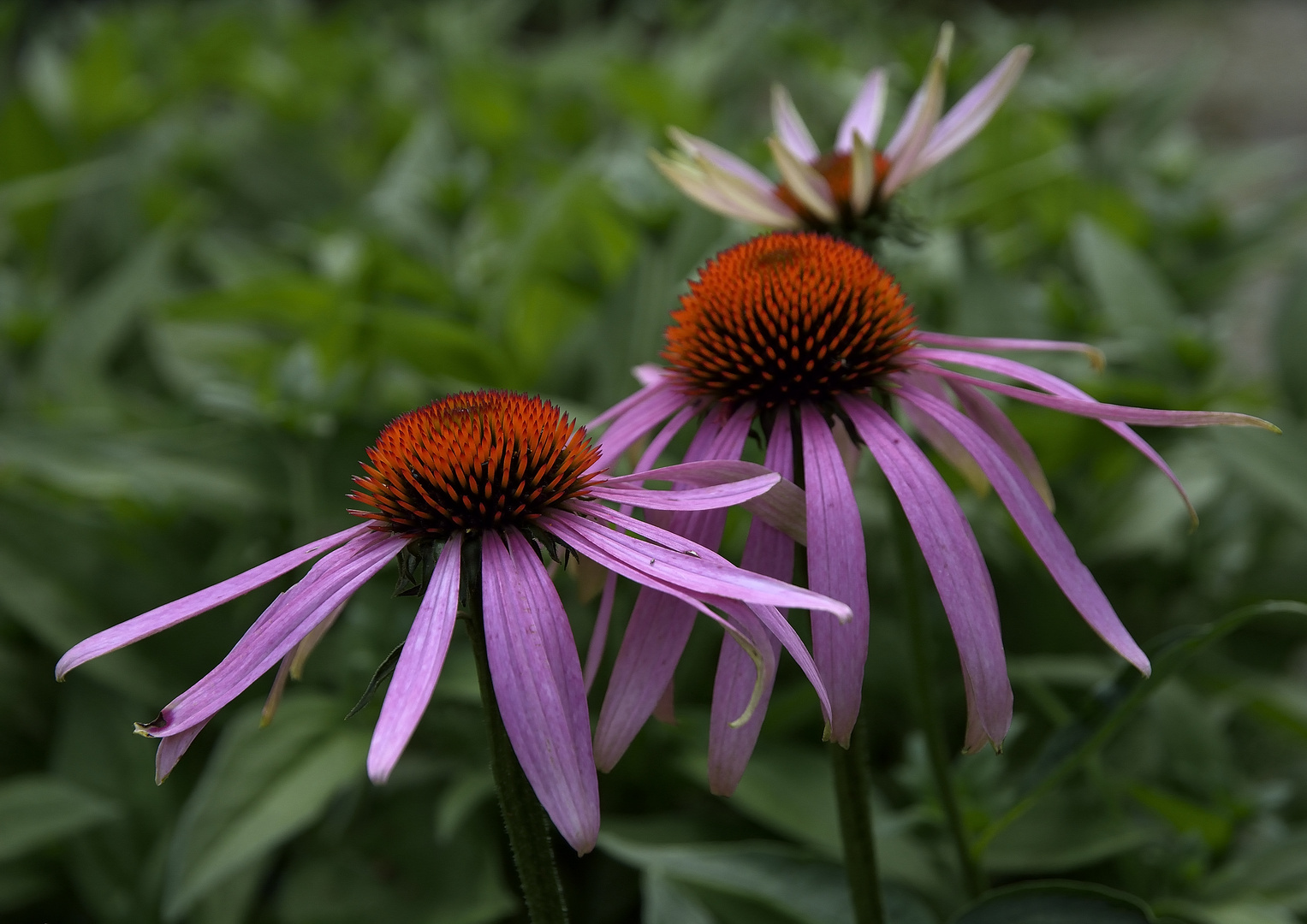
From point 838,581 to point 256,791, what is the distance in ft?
2.56

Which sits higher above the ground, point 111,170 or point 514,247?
point 514,247

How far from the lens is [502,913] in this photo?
1152mm

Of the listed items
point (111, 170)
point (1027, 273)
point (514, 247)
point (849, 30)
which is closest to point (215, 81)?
point (111, 170)

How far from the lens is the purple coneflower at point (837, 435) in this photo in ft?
2.05

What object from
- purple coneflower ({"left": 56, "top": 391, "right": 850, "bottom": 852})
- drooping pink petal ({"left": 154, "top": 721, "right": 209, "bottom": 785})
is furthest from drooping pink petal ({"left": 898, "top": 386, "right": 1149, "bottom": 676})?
drooping pink petal ({"left": 154, "top": 721, "right": 209, "bottom": 785})

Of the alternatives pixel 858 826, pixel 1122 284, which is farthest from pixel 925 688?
pixel 1122 284

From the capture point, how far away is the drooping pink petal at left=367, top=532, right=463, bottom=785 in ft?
1.63

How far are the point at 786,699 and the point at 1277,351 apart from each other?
912 mm

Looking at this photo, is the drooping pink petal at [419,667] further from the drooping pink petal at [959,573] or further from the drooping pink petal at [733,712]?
the drooping pink petal at [959,573]

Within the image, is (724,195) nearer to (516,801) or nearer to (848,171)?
(848,171)

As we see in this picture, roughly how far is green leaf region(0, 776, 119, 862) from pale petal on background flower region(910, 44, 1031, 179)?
1.12 meters

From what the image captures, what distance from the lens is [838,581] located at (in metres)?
0.62

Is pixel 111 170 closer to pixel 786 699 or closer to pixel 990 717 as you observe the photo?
pixel 786 699

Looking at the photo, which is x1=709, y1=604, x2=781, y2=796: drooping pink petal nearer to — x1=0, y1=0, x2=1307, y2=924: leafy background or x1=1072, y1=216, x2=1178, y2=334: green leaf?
x1=0, y1=0, x2=1307, y2=924: leafy background
